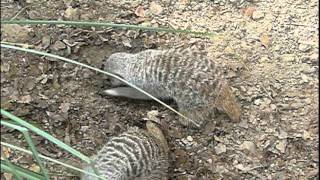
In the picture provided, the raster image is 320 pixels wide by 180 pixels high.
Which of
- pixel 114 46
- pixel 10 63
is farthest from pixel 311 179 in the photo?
pixel 10 63

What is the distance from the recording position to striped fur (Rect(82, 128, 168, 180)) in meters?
1.98

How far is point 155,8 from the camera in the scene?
2475 millimetres

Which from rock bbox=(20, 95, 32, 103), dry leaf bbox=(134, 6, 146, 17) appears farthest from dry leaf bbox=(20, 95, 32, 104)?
dry leaf bbox=(134, 6, 146, 17)

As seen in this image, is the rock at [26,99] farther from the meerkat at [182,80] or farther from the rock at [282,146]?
the rock at [282,146]

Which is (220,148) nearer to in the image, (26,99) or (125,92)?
(125,92)

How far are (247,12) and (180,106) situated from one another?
20.0 inches

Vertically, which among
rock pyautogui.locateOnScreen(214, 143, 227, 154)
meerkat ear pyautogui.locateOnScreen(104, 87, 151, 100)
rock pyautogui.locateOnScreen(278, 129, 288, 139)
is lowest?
rock pyautogui.locateOnScreen(214, 143, 227, 154)

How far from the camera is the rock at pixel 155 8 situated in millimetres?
2469

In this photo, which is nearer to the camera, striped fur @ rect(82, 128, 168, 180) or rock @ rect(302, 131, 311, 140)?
striped fur @ rect(82, 128, 168, 180)

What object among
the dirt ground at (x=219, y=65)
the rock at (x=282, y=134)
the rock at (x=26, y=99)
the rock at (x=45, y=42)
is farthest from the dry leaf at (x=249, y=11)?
the rock at (x=26, y=99)

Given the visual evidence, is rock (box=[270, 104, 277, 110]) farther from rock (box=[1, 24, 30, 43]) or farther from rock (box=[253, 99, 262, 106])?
rock (box=[1, 24, 30, 43])

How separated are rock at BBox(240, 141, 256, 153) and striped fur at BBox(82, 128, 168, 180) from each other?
10.8 inches

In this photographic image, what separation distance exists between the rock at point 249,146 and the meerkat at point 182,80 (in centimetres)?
9

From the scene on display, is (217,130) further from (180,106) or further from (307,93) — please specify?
(307,93)
